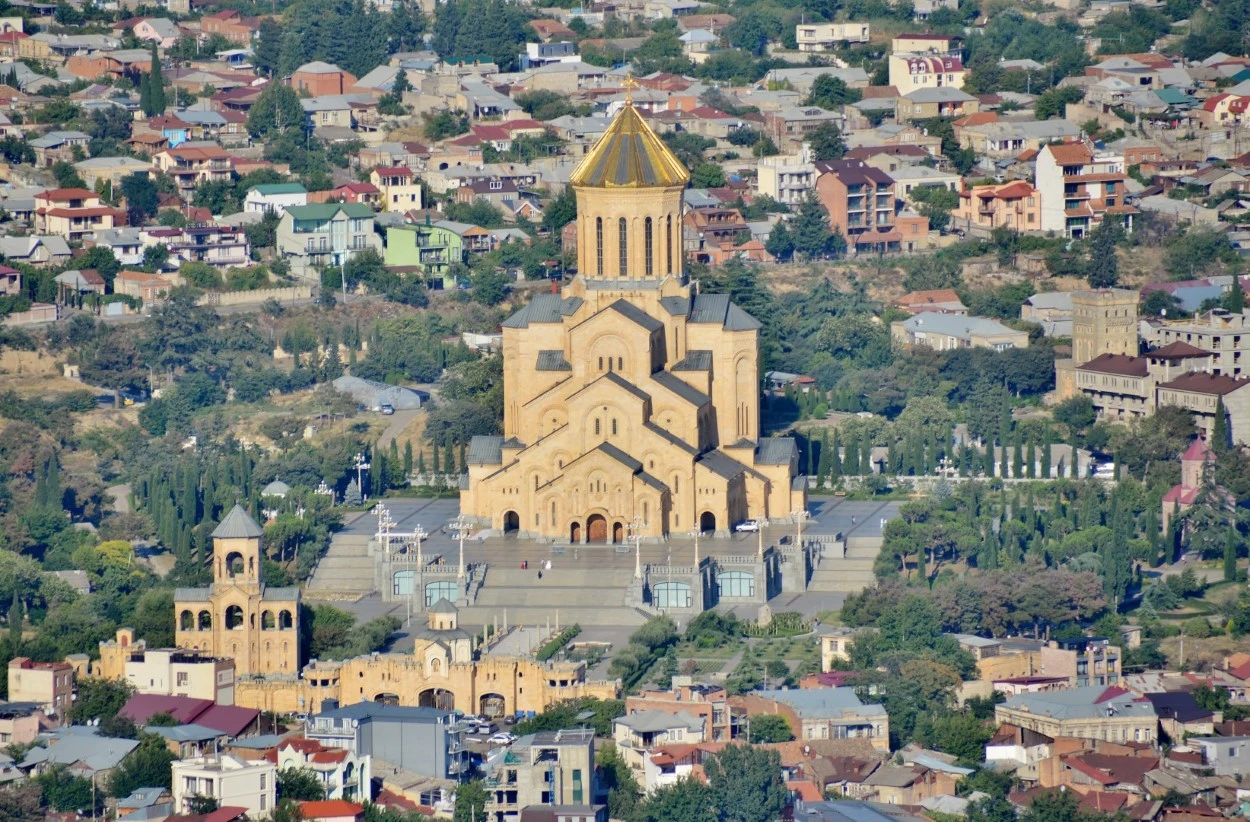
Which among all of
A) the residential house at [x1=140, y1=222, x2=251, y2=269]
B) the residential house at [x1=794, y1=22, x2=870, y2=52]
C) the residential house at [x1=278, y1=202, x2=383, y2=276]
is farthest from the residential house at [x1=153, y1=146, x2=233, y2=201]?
the residential house at [x1=794, y1=22, x2=870, y2=52]

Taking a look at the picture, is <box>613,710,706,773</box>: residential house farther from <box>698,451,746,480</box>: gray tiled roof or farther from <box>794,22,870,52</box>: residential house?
<box>794,22,870,52</box>: residential house

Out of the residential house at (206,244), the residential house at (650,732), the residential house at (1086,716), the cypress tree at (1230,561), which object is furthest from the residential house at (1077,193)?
the residential house at (650,732)

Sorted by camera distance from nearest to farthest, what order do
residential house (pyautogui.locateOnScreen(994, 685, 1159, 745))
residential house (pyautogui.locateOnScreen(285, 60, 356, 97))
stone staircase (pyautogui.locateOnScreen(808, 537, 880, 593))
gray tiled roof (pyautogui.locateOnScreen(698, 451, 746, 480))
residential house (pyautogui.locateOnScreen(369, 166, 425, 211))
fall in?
residential house (pyautogui.locateOnScreen(994, 685, 1159, 745)), stone staircase (pyautogui.locateOnScreen(808, 537, 880, 593)), gray tiled roof (pyautogui.locateOnScreen(698, 451, 746, 480)), residential house (pyautogui.locateOnScreen(369, 166, 425, 211)), residential house (pyautogui.locateOnScreen(285, 60, 356, 97))

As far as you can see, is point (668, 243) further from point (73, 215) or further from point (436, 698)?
point (73, 215)

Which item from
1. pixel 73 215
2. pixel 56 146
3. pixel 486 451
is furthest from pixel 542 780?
pixel 56 146

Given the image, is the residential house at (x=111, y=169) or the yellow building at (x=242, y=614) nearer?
the yellow building at (x=242, y=614)

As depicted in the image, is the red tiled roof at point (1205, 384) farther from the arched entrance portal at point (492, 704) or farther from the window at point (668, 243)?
the arched entrance portal at point (492, 704)

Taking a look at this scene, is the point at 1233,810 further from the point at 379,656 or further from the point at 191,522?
the point at 191,522
